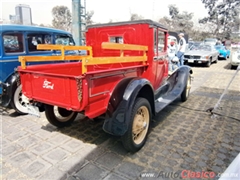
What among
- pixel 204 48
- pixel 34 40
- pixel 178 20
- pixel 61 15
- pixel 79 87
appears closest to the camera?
pixel 79 87

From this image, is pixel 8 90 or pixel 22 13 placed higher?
pixel 22 13

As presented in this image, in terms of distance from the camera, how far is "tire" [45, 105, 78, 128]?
3.39m

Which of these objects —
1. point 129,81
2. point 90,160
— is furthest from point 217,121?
point 90,160

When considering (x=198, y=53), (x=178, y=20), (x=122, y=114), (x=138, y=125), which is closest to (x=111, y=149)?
(x=138, y=125)

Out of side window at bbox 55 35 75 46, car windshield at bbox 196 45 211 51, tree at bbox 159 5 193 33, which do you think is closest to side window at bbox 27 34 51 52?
side window at bbox 55 35 75 46

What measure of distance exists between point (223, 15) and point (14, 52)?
141 feet

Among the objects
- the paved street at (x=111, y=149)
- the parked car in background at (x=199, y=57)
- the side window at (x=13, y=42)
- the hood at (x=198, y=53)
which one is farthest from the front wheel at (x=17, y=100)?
the hood at (x=198, y=53)

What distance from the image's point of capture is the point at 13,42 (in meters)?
4.56

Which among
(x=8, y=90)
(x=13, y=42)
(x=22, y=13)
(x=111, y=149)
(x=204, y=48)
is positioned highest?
(x=22, y=13)

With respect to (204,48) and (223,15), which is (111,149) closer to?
(204,48)

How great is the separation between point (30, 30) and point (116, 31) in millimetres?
2503

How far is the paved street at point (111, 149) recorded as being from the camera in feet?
7.97

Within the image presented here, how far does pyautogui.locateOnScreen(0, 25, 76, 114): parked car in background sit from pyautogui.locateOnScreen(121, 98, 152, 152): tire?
7.22ft

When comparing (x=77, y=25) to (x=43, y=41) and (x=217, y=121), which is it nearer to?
(x=43, y=41)
